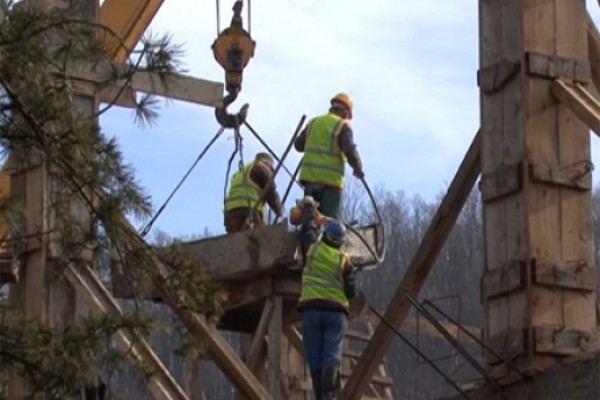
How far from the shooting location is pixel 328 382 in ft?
52.5

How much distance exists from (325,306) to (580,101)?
10.4 feet

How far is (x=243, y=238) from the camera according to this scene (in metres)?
18.1

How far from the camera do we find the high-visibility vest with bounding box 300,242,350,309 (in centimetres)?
1633

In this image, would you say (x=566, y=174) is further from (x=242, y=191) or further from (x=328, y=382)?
(x=242, y=191)

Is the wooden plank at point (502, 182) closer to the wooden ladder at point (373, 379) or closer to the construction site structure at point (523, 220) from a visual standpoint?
the construction site structure at point (523, 220)

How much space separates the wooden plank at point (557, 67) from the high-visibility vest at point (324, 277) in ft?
9.07

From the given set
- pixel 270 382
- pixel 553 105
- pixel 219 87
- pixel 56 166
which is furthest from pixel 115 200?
pixel 270 382

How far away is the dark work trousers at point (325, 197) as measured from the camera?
1770 cm

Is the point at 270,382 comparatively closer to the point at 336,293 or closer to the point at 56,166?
the point at 336,293

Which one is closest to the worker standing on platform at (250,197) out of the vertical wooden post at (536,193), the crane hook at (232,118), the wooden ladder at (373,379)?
the crane hook at (232,118)

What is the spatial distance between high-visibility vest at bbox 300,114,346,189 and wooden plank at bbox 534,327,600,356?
13.0ft

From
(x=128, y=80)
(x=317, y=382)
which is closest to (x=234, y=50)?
(x=317, y=382)

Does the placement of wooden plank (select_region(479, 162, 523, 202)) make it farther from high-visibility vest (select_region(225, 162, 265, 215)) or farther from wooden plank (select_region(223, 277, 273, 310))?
high-visibility vest (select_region(225, 162, 265, 215))

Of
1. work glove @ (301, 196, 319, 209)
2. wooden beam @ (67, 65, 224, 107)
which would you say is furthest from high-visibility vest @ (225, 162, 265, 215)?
wooden beam @ (67, 65, 224, 107)
